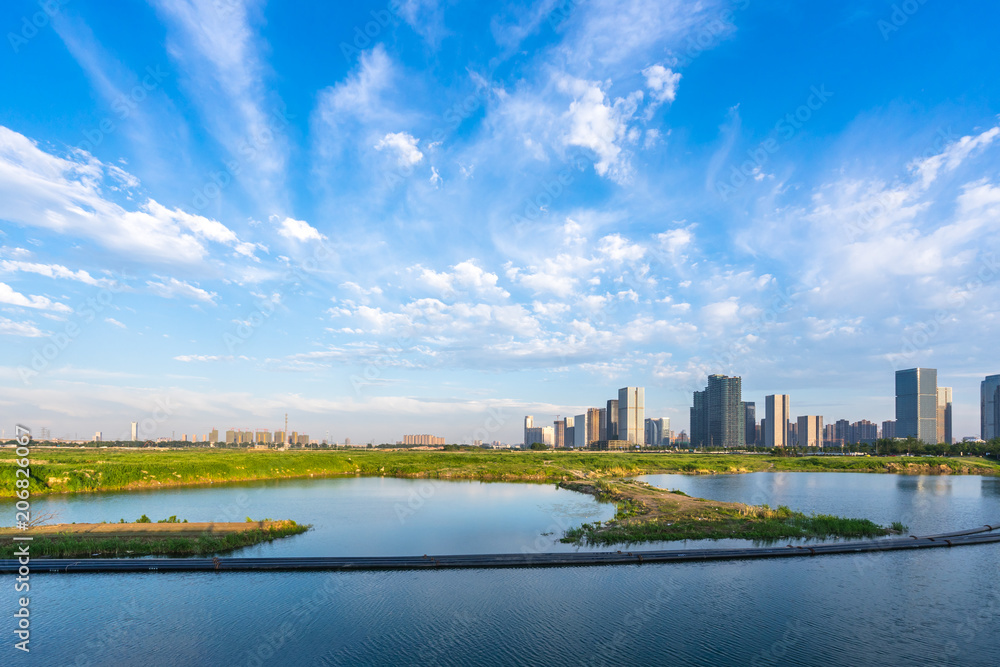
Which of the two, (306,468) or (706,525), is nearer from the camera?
(706,525)

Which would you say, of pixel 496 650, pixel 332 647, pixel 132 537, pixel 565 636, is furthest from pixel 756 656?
pixel 132 537

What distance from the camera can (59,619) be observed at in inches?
767

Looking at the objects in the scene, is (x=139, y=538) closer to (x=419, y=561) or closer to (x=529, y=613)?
(x=419, y=561)

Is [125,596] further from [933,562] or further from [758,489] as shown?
[758,489]

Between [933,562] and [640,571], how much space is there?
18066mm

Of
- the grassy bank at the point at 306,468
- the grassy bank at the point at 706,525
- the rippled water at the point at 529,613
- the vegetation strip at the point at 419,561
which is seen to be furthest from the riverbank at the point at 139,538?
the grassy bank at the point at 306,468

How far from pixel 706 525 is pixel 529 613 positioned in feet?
69.3

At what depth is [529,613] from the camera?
20531mm

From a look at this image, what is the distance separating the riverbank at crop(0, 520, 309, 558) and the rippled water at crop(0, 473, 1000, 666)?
2142 mm

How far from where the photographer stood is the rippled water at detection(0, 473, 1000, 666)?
17.2m

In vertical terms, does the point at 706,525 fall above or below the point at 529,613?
below

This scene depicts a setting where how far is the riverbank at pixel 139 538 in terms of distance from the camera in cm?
2720

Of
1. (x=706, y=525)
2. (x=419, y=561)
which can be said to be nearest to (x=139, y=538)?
(x=419, y=561)

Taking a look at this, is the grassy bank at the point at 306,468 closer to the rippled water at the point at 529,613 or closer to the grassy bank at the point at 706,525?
the grassy bank at the point at 706,525
